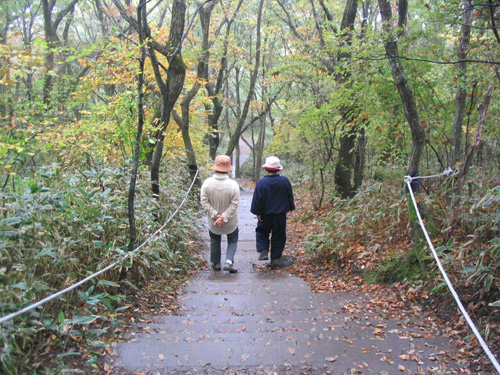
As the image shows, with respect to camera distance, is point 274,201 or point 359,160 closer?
point 274,201

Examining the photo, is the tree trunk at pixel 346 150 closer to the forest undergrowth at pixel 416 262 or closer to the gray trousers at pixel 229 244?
the forest undergrowth at pixel 416 262

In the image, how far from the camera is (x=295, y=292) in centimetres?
494

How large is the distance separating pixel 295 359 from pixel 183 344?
0.90 meters

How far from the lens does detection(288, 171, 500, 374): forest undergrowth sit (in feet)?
11.0

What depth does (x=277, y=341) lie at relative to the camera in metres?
3.27

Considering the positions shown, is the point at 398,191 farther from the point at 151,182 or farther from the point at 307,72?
the point at 307,72

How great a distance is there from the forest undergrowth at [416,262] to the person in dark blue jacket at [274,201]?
0.57 meters

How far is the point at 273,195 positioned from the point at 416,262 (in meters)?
2.41

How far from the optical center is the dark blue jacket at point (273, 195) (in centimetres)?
623

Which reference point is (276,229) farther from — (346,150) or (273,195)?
(346,150)

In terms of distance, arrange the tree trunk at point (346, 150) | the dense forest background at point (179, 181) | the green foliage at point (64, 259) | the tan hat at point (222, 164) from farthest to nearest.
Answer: the tree trunk at point (346, 150) → the tan hat at point (222, 164) → the dense forest background at point (179, 181) → the green foliage at point (64, 259)

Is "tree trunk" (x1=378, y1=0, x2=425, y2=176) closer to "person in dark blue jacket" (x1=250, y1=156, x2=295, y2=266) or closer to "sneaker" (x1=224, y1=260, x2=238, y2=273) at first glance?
"person in dark blue jacket" (x1=250, y1=156, x2=295, y2=266)

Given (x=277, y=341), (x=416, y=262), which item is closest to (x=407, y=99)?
(x=416, y=262)

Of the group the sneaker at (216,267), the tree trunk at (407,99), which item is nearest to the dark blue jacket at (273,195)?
the sneaker at (216,267)
